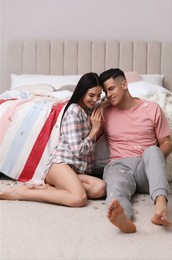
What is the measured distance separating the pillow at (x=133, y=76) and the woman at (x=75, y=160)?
1.52 metres

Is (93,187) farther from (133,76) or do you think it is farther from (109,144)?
(133,76)

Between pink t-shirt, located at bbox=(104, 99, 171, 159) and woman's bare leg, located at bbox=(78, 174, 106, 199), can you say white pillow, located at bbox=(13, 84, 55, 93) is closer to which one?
pink t-shirt, located at bbox=(104, 99, 171, 159)

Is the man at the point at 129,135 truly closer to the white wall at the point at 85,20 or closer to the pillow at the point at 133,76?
the pillow at the point at 133,76

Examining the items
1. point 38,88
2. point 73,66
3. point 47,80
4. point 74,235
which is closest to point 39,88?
point 38,88

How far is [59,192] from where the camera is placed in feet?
6.48

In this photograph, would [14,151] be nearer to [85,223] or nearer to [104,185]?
[104,185]

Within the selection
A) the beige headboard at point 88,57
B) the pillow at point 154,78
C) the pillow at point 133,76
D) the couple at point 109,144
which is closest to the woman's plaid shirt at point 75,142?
the couple at point 109,144

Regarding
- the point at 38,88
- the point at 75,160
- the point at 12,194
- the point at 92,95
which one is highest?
the point at 92,95

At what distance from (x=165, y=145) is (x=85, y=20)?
240 centimetres

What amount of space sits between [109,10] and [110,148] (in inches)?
89.8

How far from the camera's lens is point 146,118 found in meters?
2.19

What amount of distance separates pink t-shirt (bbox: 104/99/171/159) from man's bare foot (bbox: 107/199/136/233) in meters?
0.63

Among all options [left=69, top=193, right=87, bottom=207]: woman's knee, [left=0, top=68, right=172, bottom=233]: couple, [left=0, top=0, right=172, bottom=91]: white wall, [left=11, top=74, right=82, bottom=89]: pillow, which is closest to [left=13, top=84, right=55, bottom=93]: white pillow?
[left=11, top=74, right=82, bottom=89]: pillow

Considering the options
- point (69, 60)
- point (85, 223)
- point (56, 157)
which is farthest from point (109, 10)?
point (85, 223)
